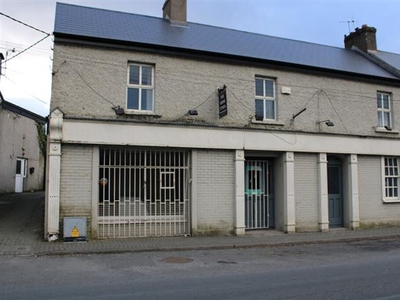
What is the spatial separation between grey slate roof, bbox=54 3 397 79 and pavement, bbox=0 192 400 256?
604 centimetres

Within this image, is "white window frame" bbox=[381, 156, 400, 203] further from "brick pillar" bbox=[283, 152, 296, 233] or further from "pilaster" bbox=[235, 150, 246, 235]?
"pilaster" bbox=[235, 150, 246, 235]

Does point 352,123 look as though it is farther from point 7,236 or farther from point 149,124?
point 7,236

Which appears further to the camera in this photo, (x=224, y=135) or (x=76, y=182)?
(x=224, y=135)

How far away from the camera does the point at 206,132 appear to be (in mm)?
13508

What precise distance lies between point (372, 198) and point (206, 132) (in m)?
7.50

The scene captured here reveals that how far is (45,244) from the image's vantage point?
11234mm

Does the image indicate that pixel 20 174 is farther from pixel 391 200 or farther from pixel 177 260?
pixel 391 200

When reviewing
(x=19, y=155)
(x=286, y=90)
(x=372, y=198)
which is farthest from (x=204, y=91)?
(x=19, y=155)

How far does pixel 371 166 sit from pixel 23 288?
13.7 m

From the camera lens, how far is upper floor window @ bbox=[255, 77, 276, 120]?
1476cm

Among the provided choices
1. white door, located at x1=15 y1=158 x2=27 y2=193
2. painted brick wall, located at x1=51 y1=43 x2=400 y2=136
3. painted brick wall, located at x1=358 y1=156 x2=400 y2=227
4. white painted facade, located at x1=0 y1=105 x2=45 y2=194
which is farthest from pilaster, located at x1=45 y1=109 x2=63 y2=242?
white door, located at x1=15 y1=158 x2=27 y2=193

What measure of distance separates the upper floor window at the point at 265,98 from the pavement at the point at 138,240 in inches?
165

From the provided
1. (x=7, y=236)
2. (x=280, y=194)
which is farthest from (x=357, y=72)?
(x=7, y=236)

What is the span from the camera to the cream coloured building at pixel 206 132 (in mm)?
12328
